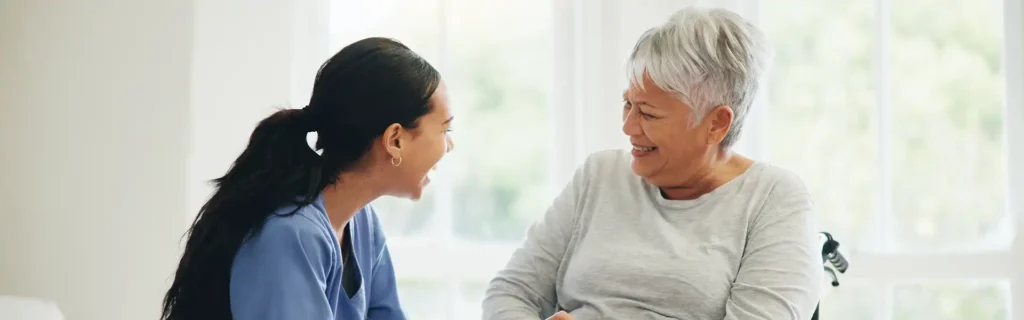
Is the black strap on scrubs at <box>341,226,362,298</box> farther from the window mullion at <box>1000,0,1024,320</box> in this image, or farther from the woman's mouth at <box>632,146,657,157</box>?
the window mullion at <box>1000,0,1024,320</box>

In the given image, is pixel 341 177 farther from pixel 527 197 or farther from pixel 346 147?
pixel 527 197

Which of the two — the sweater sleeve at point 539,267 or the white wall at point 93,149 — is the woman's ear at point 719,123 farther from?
the white wall at point 93,149

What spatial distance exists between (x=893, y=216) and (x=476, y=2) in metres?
1.10

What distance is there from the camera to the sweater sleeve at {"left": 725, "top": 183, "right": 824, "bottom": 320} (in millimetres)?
1553

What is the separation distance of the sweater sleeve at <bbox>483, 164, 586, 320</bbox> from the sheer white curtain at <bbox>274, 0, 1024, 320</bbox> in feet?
2.25

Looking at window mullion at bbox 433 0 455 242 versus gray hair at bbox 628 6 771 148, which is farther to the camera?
window mullion at bbox 433 0 455 242

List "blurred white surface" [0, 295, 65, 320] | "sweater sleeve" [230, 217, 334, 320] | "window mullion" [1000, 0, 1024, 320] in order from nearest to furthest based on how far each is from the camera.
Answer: "sweater sleeve" [230, 217, 334, 320]
"blurred white surface" [0, 295, 65, 320]
"window mullion" [1000, 0, 1024, 320]

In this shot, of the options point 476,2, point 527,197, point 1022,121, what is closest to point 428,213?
point 527,197

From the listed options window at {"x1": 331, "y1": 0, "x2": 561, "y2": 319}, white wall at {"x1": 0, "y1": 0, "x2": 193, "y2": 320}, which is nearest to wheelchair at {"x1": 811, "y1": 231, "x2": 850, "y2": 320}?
window at {"x1": 331, "y1": 0, "x2": 561, "y2": 319}

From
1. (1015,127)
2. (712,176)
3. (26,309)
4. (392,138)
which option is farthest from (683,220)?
(26,309)

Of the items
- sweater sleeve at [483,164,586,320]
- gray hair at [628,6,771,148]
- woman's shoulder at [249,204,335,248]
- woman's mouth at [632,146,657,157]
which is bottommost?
sweater sleeve at [483,164,586,320]

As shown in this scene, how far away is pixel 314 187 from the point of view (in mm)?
1453

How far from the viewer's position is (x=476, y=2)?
2562 millimetres

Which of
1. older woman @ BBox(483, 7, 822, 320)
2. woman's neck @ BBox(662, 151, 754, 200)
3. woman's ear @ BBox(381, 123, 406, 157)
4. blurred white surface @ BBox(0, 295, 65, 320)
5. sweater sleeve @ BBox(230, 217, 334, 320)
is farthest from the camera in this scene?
blurred white surface @ BBox(0, 295, 65, 320)
